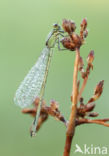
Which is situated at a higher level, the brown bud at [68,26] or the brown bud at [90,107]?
the brown bud at [68,26]

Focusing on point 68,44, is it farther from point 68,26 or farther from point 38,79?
point 38,79

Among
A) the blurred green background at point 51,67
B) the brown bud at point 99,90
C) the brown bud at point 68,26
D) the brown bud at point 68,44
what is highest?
the brown bud at point 68,26

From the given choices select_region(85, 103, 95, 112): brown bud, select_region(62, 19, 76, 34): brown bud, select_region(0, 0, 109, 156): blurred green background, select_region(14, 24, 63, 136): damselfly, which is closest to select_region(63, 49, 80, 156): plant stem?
select_region(85, 103, 95, 112): brown bud

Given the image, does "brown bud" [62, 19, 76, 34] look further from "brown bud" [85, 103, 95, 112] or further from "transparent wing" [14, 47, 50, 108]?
"transparent wing" [14, 47, 50, 108]

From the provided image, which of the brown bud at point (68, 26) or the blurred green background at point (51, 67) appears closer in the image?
the brown bud at point (68, 26)

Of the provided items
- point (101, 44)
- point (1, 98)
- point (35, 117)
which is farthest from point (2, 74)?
point (35, 117)

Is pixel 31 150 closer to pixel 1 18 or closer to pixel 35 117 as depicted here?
pixel 35 117

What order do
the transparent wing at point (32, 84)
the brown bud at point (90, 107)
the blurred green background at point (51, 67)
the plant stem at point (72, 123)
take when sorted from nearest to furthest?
1. the plant stem at point (72, 123)
2. the brown bud at point (90, 107)
3. the transparent wing at point (32, 84)
4. the blurred green background at point (51, 67)

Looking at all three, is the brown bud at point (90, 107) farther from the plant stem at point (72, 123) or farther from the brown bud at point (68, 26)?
the brown bud at point (68, 26)

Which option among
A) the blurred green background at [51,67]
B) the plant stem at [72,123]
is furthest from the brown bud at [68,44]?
the blurred green background at [51,67]

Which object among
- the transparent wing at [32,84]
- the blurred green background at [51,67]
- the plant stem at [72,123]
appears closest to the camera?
the plant stem at [72,123]
